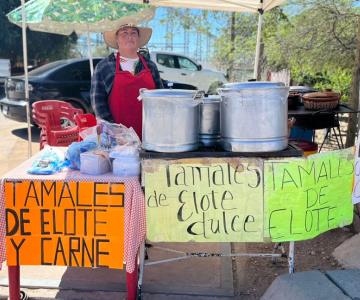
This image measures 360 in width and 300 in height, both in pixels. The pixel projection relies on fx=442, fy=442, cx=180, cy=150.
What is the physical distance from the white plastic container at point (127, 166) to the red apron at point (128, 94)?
0.90 m

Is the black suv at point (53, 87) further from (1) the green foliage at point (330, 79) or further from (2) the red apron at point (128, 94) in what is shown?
(2) the red apron at point (128, 94)

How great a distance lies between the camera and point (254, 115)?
2.49 m

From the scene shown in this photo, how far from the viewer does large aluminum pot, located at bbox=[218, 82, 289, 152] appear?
2.48 m

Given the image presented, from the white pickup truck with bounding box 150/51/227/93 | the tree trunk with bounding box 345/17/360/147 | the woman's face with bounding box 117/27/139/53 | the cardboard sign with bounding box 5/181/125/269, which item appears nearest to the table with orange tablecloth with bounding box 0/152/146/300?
the cardboard sign with bounding box 5/181/125/269

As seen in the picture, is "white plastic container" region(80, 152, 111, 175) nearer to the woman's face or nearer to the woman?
the woman

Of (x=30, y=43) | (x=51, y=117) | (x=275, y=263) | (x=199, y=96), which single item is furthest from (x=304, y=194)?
(x=30, y=43)

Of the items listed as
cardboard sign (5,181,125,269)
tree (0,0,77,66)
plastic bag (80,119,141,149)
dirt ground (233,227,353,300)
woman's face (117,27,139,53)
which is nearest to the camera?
cardboard sign (5,181,125,269)

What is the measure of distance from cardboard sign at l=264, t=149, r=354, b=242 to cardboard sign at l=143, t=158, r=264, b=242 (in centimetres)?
8

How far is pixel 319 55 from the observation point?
8.65 meters

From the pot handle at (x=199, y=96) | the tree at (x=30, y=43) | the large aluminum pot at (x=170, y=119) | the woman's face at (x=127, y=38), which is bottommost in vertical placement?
the large aluminum pot at (x=170, y=119)

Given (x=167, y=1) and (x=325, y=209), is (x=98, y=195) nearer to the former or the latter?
(x=325, y=209)

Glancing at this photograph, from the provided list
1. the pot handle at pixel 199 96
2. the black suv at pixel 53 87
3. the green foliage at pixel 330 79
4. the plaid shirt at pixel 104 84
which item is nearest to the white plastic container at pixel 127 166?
the pot handle at pixel 199 96

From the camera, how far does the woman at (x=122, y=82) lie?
3.43 metres

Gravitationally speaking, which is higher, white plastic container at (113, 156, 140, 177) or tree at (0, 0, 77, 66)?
tree at (0, 0, 77, 66)
